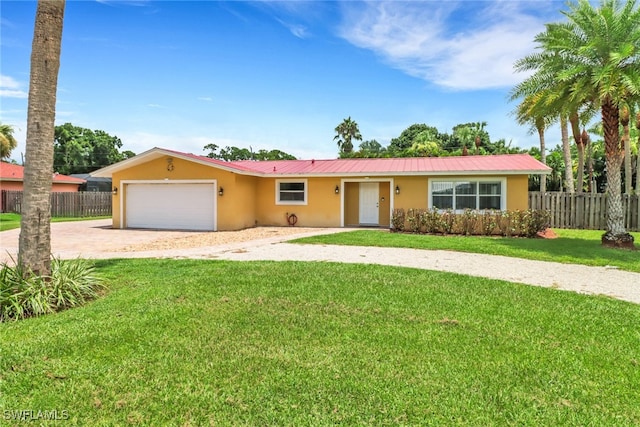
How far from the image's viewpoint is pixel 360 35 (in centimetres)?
1348

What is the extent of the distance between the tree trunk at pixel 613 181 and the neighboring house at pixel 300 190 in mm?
3164

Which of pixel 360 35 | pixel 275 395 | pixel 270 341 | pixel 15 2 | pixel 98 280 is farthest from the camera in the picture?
pixel 360 35

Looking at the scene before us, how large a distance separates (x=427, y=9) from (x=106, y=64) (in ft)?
33.2

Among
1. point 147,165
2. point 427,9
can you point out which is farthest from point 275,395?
point 147,165

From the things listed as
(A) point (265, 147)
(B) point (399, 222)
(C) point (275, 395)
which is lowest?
(C) point (275, 395)

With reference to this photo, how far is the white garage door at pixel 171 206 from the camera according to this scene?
1670cm

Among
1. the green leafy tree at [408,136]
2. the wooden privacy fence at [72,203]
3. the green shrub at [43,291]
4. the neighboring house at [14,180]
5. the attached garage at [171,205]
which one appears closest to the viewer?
the green shrub at [43,291]

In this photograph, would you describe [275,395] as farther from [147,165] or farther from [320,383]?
[147,165]

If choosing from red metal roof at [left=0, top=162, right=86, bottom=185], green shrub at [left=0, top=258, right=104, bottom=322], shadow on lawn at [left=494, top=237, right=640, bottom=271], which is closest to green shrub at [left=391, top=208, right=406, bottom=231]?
shadow on lawn at [left=494, top=237, right=640, bottom=271]

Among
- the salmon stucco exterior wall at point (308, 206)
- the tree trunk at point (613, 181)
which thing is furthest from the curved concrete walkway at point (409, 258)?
the salmon stucco exterior wall at point (308, 206)

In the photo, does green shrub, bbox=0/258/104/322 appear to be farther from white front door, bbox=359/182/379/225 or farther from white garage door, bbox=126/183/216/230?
white front door, bbox=359/182/379/225

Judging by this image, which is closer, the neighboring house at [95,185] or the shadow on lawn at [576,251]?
the shadow on lawn at [576,251]

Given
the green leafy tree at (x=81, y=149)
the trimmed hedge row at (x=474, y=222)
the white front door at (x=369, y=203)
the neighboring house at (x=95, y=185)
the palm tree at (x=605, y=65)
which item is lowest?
the trimmed hedge row at (x=474, y=222)

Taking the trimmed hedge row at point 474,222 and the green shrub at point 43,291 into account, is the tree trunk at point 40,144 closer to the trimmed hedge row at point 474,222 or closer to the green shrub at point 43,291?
the green shrub at point 43,291
